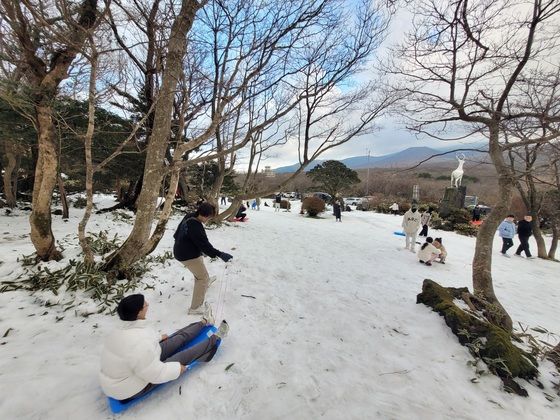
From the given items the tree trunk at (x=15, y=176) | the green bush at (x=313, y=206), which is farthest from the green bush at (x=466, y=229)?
the tree trunk at (x=15, y=176)

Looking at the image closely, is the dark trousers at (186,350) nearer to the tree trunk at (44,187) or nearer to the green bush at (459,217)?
the tree trunk at (44,187)

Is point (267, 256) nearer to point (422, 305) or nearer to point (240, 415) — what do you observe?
point (422, 305)

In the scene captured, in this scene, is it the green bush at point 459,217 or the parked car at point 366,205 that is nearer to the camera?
the green bush at point 459,217

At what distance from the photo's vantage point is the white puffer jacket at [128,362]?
2039mm

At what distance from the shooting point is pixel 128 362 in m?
2.06

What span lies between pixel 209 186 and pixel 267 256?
14199 millimetres

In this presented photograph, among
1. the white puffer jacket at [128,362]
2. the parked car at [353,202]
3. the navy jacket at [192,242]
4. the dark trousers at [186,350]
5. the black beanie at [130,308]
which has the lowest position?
the dark trousers at [186,350]

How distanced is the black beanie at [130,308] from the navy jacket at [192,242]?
1.35m

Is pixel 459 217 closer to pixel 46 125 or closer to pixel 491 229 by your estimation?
pixel 491 229

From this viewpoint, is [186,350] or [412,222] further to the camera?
[412,222]

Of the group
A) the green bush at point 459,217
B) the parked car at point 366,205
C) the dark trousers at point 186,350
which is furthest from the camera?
the parked car at point 366,205

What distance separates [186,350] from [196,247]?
1.42m

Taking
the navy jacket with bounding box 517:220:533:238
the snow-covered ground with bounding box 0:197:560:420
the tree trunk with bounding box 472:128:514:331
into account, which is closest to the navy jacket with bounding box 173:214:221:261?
the snow-covered ground with bounding box 0:197:560:420

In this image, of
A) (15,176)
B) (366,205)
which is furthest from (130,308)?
Result: (366,205)
